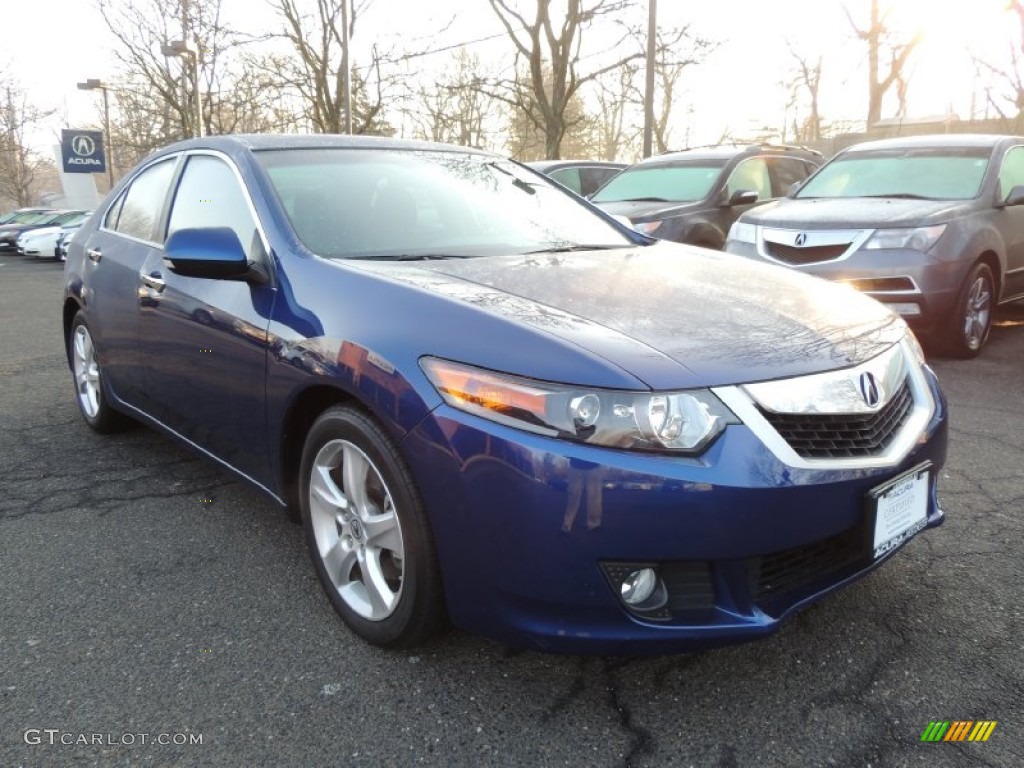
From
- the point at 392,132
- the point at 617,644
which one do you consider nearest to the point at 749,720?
the point at 617,644

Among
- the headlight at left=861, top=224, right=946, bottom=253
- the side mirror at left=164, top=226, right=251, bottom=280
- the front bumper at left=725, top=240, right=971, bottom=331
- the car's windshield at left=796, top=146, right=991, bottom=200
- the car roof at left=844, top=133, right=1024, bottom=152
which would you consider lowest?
the front bumper at left=725, top=240, right=971, bottom=331

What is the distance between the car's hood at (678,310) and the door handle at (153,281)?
3.58 feet

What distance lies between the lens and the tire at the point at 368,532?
6.75 ft

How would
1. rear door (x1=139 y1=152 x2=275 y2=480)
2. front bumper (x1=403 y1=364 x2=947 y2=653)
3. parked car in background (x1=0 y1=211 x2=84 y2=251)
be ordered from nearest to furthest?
front bumper (x1=403 y1=364 x2=947 y2=653) → rear door (x1=139 y1=152 x2=275 y2=480) → parked car in background (x1=0 y1=211 x2=84 y2=251)

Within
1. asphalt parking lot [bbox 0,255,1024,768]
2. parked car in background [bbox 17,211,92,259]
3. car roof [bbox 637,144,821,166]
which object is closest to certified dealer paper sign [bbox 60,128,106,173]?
parked car in background [bbox 17,211,92,259]

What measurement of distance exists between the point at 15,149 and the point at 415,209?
46.1m

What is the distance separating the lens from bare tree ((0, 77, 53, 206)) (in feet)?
128

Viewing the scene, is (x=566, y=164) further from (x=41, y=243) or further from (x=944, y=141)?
(x=41, y=243)

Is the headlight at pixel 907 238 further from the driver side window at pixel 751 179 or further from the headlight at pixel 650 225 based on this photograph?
the driver side window at pixel 751 179

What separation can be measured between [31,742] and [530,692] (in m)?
1.17

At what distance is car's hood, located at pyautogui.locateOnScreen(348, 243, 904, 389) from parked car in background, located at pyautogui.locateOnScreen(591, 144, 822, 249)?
475 cm

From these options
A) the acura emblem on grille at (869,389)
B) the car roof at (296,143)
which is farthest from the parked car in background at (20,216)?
the acura emblem on grille at (869,389)

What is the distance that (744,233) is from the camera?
637cm

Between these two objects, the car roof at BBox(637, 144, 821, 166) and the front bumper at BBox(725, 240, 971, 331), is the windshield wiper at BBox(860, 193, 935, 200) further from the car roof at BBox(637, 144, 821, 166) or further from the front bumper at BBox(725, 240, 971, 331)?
the car roof at BBox(637, 144, 821, 166)
